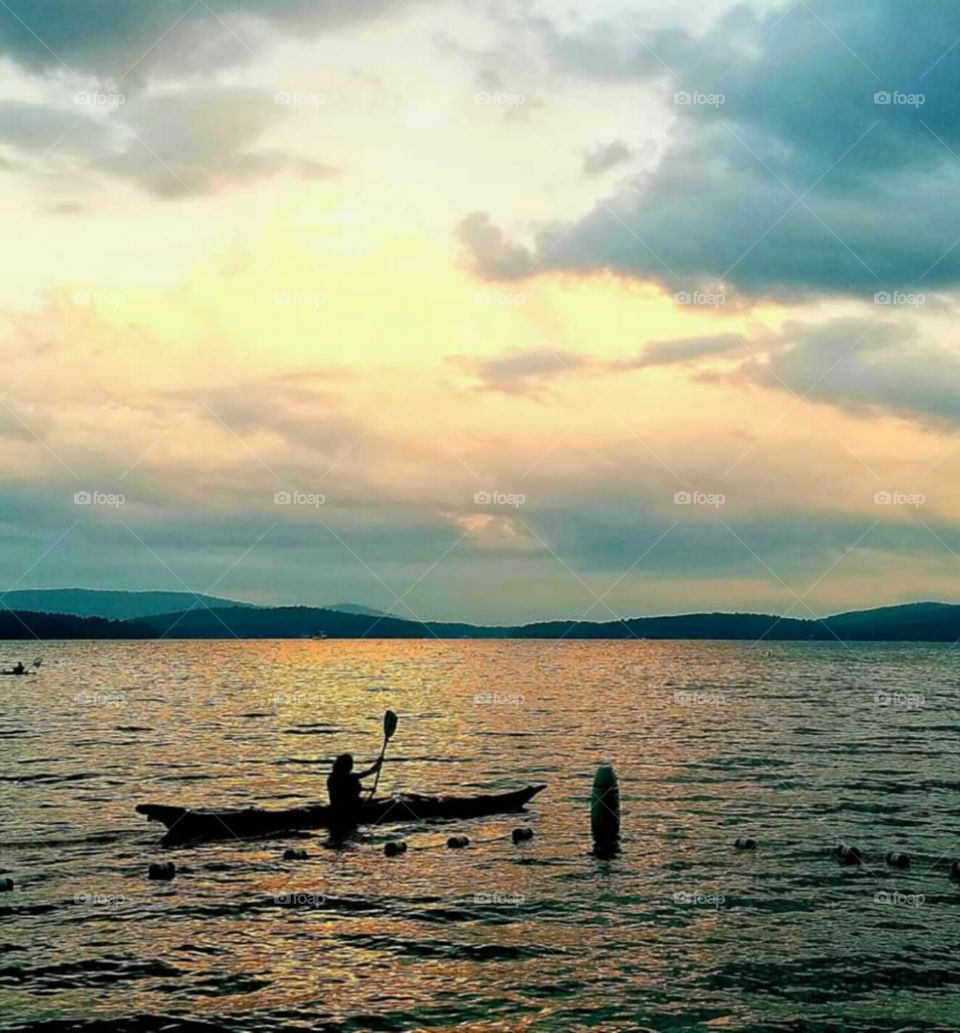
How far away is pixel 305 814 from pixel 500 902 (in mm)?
9168

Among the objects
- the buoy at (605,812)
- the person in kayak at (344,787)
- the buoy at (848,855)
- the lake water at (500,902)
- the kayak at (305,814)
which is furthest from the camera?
the person in kayak at (344,787)

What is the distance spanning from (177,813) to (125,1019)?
12.1 meters

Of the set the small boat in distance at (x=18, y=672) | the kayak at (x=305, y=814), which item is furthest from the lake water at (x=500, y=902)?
the small boat in distance at (x=18, y=672)

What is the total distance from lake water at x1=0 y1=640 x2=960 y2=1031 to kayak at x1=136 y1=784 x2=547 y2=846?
0.83 metres

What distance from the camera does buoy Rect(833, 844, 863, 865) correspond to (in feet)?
85.1

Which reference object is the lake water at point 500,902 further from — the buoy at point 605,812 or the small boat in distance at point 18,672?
the small boat in distance at point 18,672

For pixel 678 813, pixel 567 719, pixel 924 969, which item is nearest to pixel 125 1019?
pixel 924 969

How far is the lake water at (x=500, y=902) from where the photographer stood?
53.5ft

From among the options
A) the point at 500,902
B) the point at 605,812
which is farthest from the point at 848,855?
the point at 500,902

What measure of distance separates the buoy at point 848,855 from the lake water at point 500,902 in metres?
0.39

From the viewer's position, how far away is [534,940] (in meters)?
19.5

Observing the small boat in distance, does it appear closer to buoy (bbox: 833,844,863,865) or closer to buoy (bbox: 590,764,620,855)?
buoy (bbox: 590,764,620,855)

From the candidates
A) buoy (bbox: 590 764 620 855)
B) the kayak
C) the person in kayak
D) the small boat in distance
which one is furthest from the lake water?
the small boat in distance

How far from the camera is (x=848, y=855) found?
26.2m
